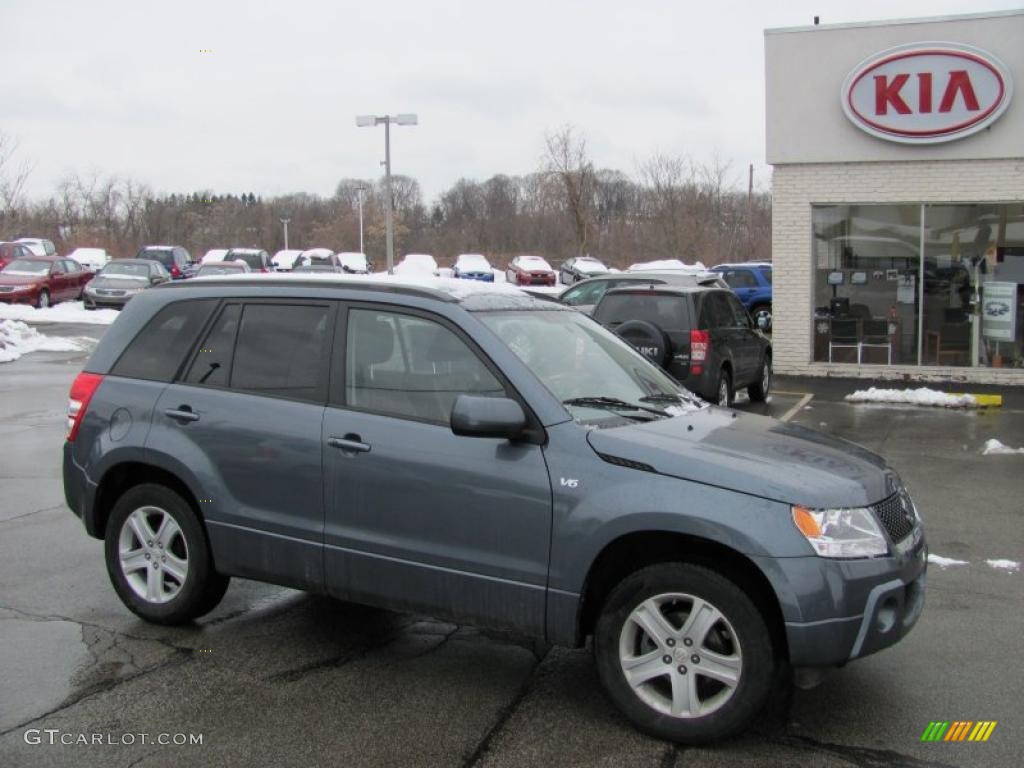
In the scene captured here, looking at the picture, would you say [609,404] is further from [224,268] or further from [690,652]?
[224,268]

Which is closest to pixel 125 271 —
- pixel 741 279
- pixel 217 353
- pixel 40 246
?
pixel 40 246

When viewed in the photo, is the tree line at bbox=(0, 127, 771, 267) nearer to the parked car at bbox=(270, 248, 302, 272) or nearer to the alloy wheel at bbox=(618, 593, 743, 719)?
the parked car at bbox=(270, 248, 302, 272)

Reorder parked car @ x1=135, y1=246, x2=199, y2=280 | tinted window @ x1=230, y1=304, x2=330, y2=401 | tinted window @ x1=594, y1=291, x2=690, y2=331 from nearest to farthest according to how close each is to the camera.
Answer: tinted window @ x1=230, y1=304, x2=330, y2=401
tinted window @ x1=594, y1=291, x2=690, y2=331
parked car @ x1=135, y1=246, x2=199, y2=280

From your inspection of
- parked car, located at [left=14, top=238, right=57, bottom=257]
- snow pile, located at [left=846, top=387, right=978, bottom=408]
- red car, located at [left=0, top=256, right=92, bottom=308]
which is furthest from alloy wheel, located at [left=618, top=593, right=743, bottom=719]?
parked car, located at [left=14, top=238, right=57, bottom=257]

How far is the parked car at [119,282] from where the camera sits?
1129 inches

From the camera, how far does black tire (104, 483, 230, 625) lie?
16.3 feet

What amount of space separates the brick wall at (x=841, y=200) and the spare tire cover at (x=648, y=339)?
19.9 feet

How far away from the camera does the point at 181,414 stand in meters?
4.95

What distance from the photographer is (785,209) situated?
16422 mm

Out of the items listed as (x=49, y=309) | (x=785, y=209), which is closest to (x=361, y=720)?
(x=785, y=209)

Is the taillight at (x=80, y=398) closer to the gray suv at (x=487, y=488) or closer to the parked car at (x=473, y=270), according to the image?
the gray suv at (x=487, y=488)

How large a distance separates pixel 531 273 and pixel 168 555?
4205cm

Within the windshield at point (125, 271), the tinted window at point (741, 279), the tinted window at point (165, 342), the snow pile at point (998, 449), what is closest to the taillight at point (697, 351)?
the snow pile at point (998, 449)

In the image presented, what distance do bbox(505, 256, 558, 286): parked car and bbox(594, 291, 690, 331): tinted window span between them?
33.5 meters
